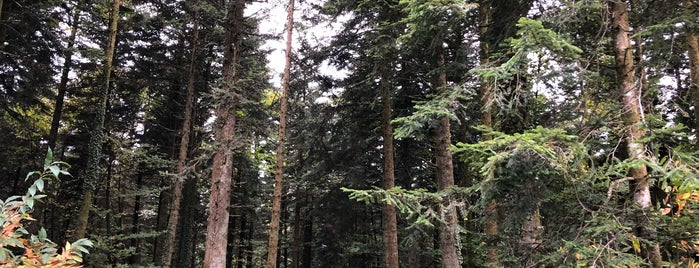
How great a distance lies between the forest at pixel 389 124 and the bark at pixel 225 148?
56 millimetres

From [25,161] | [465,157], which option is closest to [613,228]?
[465,157]

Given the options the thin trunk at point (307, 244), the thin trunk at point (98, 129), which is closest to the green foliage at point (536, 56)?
the thin trunk at point (98, 129)

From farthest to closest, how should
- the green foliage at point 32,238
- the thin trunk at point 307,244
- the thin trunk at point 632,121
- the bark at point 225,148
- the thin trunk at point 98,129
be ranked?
the thin trunk at point 307,244 < the thin trunk at point 98,129 < the bark at point 225,148 < the thin trunk at point 632,121 < the green foliage at point 32,238

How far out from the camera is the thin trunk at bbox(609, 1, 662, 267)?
390cm

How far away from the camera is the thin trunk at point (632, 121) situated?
3900mm

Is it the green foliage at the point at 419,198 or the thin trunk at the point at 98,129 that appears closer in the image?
the green foliage at the point at 419,198

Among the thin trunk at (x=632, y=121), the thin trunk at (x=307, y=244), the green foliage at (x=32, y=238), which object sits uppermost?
the thin trunk at (x=632, y=121)

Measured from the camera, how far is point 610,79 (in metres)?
5.46

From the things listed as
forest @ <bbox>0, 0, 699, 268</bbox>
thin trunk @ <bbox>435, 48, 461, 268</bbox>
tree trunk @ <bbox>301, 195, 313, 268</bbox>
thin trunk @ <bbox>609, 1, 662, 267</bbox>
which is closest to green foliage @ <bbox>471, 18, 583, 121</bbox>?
forest @ <bbox>0, 0, 699, 268</bbox>

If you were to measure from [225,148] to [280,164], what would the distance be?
5.79 ft

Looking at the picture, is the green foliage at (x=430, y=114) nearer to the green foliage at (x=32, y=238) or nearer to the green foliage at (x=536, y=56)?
the green foliage at (x=536, y=56)

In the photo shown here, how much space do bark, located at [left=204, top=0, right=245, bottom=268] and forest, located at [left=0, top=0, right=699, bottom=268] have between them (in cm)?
6

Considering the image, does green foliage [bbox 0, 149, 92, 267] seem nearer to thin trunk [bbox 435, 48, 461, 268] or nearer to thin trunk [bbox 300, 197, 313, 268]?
thin trunk [bbox 435, 48, 461, 268]

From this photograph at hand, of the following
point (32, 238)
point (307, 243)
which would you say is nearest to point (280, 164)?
point (32, 238)
